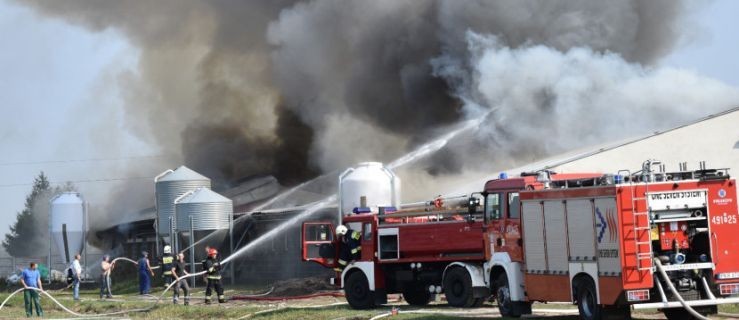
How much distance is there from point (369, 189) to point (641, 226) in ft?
54.1

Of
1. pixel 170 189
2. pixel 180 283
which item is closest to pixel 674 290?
pixel 180 283

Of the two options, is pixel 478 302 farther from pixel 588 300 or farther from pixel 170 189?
pixel 170 189

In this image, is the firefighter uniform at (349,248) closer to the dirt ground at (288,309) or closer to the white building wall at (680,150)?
the dirt ground at (288,309)

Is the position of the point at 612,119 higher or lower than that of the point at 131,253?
higher

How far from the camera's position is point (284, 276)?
38.2m

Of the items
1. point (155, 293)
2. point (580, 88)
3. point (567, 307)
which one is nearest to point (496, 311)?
point (567, 307)

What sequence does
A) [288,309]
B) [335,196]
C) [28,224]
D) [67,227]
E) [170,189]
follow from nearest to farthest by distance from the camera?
1. [288,309]
2. [335,196]
3. [170,189]
4. [67,227]
5. [28,224]

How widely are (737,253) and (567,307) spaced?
6.07m

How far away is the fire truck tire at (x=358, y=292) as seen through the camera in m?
24.9

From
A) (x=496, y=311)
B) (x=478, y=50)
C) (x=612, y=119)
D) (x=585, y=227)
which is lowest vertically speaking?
(x=496, y=311)

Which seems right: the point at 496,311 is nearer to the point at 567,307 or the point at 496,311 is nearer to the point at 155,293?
the point at 567,307

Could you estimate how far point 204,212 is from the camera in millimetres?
40344

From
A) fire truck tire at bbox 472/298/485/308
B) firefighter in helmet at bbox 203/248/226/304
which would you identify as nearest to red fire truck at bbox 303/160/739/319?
fire truck tire at bbox 472/298/485/308

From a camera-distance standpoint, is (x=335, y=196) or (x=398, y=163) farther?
(x=398, y=163)
